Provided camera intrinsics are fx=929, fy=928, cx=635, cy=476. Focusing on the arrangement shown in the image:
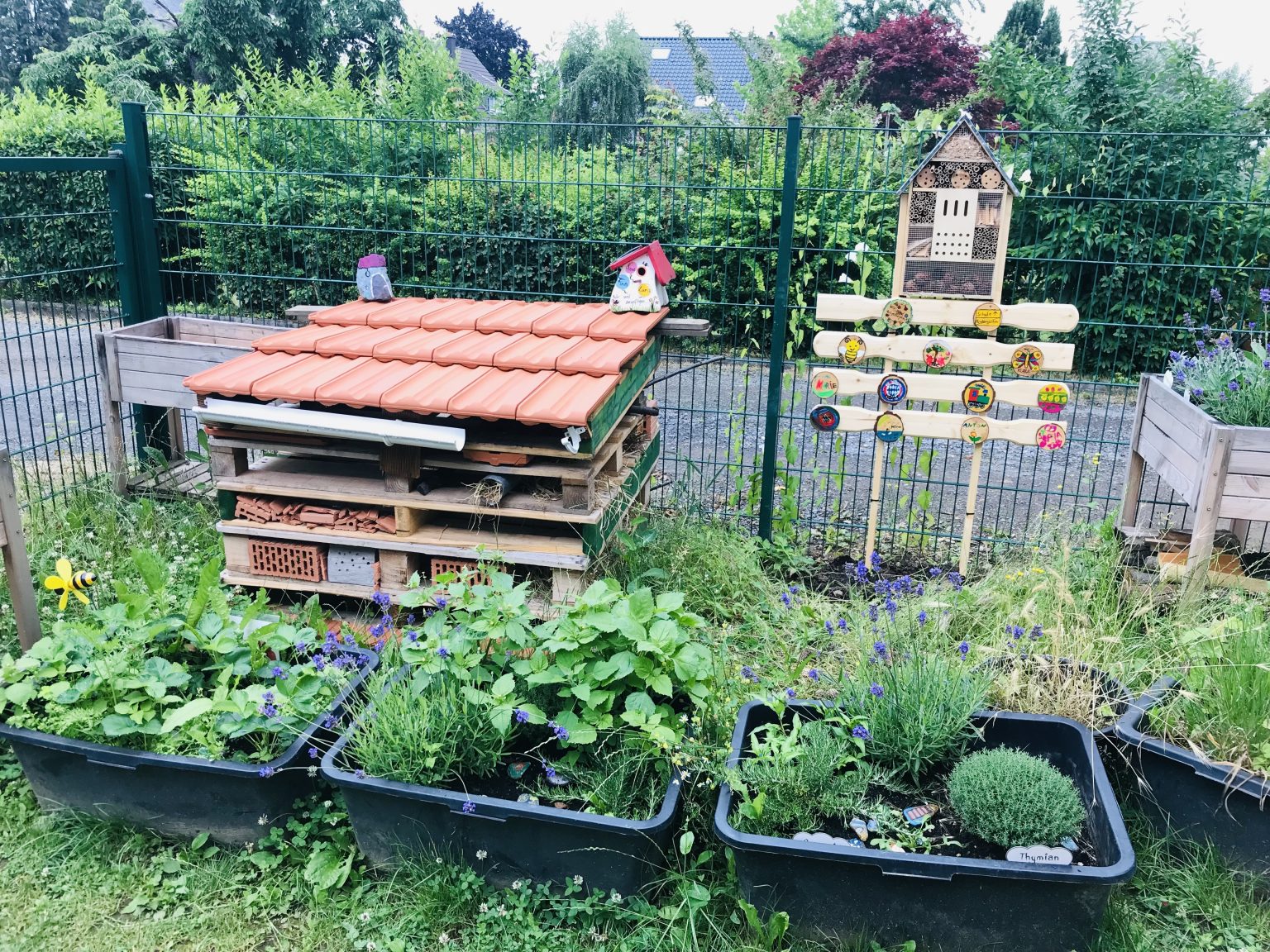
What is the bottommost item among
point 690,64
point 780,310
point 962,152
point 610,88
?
point 780,310

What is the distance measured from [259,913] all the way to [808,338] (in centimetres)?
494

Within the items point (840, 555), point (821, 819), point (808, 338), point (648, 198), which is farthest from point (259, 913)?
point (808, 338)

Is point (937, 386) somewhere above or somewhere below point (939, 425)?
above

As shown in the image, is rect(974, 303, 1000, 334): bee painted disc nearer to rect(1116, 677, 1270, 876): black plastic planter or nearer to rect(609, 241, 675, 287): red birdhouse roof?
rect(609, 241, 675, 287): red birdhouse roof

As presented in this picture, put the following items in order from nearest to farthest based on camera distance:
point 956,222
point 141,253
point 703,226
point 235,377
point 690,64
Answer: point 235,377 → point 956,222 → point 703,226 → point 141,253 → point 690,64

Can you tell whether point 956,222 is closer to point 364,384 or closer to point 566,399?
point 566,399

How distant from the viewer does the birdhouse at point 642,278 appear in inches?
180

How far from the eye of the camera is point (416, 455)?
12.3ft

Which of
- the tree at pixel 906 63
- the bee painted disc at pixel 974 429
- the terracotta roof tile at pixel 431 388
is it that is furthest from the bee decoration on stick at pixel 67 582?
the tree at pixel 906 63

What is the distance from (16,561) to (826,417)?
11.6 ft

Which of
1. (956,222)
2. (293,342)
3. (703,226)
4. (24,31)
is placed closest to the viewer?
(293,342)

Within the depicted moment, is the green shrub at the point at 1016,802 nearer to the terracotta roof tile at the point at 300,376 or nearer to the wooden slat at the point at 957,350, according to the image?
the wooden slat at the point at 957,350

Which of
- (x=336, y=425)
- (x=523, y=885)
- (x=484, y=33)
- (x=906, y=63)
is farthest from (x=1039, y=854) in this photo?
(x=484, y=33)

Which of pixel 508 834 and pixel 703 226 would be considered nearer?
pixel 508 834
